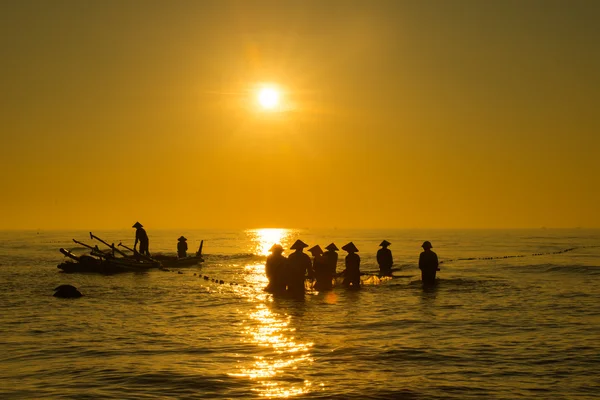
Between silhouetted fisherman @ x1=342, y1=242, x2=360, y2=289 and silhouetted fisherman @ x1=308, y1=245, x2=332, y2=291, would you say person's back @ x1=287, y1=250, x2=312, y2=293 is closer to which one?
silhouetted fisherman @ x1=308, y1=245, x2=332, y2=291

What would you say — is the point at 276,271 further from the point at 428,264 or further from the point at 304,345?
the point at 304,345

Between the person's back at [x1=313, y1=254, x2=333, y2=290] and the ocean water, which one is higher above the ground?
the person's back at [x1=313, y1=254, x2=333, y2=290]

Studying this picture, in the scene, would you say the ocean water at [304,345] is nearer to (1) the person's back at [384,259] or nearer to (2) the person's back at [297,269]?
(2) the person's back at [297,269]

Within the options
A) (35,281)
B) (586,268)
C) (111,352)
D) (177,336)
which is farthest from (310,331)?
(586,268)

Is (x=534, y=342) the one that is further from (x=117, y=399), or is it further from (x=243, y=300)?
(x=243, y=300)

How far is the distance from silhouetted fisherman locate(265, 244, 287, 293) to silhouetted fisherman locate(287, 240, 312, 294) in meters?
0.45

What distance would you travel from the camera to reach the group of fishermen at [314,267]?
23266 millimetres

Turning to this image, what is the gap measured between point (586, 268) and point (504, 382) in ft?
121

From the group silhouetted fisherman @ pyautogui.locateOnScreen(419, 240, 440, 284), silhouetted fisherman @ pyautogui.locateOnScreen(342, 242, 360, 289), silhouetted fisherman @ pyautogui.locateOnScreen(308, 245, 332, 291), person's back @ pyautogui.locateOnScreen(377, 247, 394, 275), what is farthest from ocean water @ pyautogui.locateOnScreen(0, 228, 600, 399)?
person's back @ pyautogui.locateOnScreen(377, 247, 394, 275)

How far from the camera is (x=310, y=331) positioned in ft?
53.9

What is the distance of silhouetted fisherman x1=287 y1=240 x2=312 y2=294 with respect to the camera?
22.9 metres

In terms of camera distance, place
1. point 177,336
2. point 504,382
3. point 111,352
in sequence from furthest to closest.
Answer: point 177,336 → point 111,352 → point 504,382

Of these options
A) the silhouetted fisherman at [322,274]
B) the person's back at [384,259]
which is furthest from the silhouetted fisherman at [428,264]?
the silhouetted fisherman at [322,274]

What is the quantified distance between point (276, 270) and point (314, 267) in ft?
8.68
